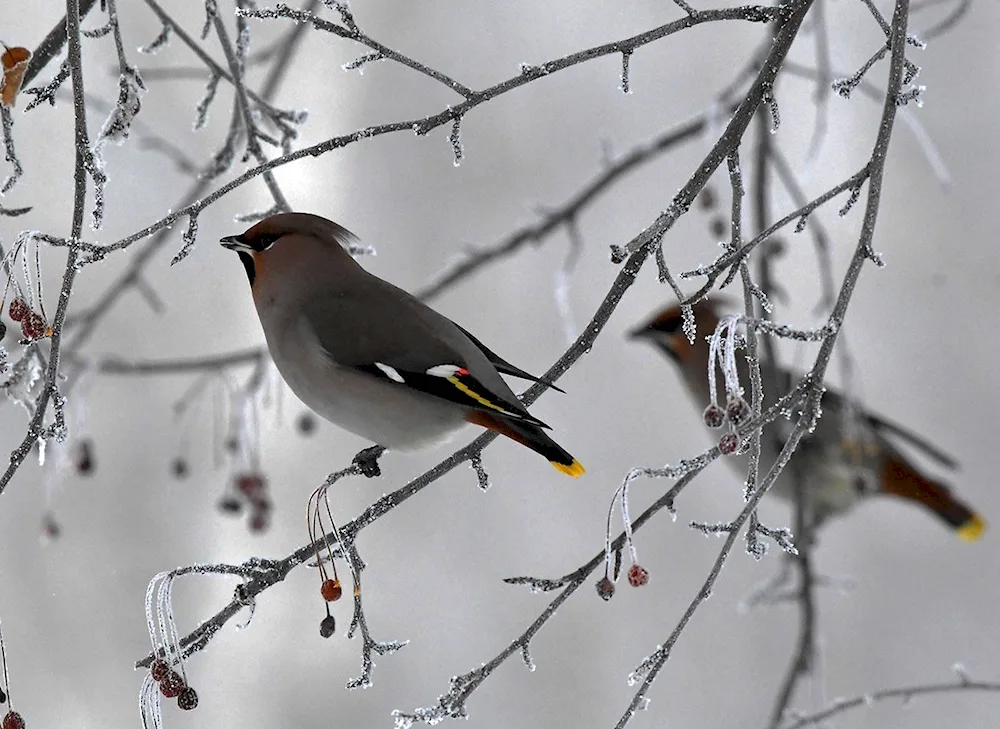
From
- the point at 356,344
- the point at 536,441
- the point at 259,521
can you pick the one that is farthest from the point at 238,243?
the point at 259,521

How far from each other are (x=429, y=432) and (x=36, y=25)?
444 centimetres

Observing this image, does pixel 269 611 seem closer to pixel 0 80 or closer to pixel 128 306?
pixel 128 306

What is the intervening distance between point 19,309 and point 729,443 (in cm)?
95

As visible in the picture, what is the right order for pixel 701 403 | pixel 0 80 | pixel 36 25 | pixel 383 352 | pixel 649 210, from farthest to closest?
pixel 649 210 < pixel 36 25 < pixel 701 403 < pixel 383 352 < pixel 0 80

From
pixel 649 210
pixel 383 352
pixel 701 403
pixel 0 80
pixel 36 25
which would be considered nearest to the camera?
pixel 0 80

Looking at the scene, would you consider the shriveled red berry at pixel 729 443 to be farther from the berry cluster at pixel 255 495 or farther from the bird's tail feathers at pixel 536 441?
the berry cluster at pixel 255 495

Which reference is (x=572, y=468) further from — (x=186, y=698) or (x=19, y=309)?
(x=19, y=309)

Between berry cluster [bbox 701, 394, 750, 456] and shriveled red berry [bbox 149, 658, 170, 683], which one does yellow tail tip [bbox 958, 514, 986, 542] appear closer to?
berry cluster [bbox 701, 394, 750, 456]

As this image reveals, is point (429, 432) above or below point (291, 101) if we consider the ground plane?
below

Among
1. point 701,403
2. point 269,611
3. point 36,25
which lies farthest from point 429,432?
point 36,25

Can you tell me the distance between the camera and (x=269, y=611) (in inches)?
247

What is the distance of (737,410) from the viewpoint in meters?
1.55

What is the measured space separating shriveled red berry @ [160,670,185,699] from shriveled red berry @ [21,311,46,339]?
1.57ft

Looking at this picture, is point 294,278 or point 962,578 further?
point 962,578
